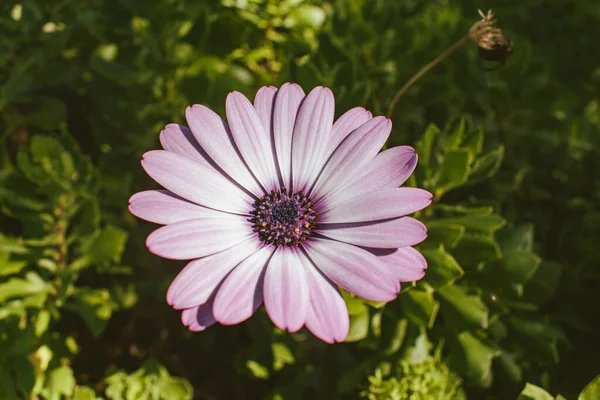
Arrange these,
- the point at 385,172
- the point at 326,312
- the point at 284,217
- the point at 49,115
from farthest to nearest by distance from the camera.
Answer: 1. the point at 49,115
2. the point at 284,217
3. the point at 385,172
4. the point at 326,312

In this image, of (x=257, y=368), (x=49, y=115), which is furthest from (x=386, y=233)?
(x=49, y=115)

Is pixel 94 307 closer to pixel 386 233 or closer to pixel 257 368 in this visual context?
pixel 257 368

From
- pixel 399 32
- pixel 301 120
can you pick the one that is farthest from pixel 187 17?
pixel 301 120

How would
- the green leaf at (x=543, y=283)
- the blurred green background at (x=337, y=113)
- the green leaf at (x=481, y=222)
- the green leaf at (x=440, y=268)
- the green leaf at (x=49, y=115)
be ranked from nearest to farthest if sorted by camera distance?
1. the green leaf at (x=440, y=268)
2. the green leaf at (x=481, y=222)
3. the blurred green background at (x=337, y=113)
4. the green leaf at (x=543, y=283)
5. the green leaf at (x=49, y=115)

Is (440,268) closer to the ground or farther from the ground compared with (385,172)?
closer to the ground

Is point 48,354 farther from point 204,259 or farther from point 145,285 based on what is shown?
point 204,259

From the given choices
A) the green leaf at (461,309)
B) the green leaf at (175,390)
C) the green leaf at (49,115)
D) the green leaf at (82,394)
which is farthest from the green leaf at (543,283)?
the green leaf at (49,115)

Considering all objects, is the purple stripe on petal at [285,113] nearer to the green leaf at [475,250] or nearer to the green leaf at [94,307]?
the green leaf at [475,250]
